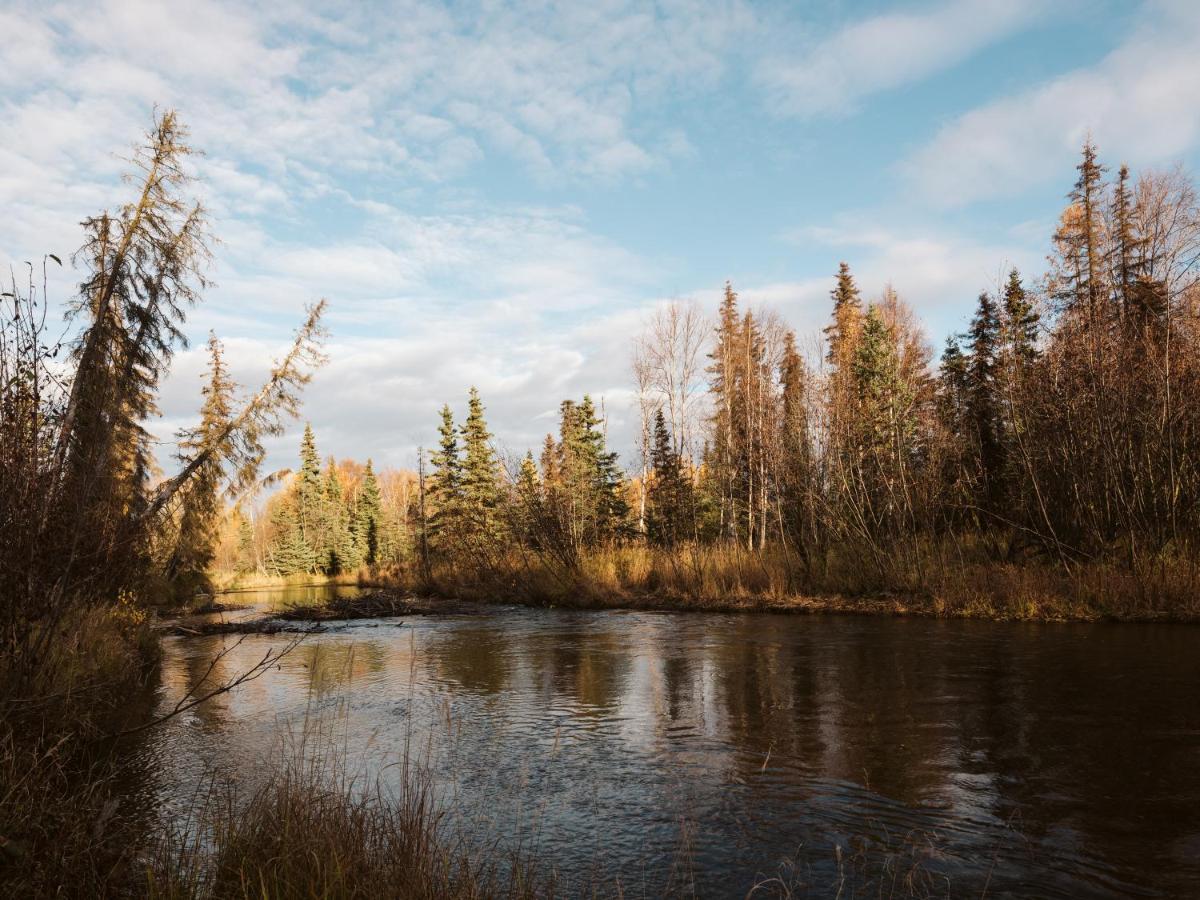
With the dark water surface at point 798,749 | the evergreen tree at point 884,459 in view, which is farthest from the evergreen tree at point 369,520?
the dark water surface at point 798,749

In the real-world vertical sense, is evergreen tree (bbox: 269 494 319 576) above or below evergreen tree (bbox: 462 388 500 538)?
below

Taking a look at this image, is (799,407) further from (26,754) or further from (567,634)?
(26,754)

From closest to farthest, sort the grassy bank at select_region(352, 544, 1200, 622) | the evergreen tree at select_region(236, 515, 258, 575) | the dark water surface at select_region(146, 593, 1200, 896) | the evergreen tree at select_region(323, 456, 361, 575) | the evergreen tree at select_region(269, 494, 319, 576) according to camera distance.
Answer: the dark water surface at select_region(146, 593, 1200, 896) → the grassy bank at select_region(352, 544, 1200, 622) → the evergreen tree at select_region(323, 456, 361, 575) → the evergreen tree at select_region(269, 494, 319, 576) → the evergreen tree at select_region(236, 515, 258, 575)

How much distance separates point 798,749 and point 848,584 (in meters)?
14.1

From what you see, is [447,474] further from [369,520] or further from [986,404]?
[986,404]

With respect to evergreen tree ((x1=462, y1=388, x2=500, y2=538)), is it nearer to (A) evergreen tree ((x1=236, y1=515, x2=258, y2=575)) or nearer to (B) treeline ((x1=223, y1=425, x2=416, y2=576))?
(B) treeline ((x1=223, y1=425, x2=416, y2=576))

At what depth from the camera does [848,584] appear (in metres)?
21.4

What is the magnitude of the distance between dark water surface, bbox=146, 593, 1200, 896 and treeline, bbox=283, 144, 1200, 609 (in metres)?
4.07

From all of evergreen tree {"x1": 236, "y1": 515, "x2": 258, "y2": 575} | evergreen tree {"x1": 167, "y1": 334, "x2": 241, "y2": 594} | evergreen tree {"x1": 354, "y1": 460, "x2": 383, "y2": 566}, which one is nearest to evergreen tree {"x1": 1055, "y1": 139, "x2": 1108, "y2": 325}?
evergreen tree {"x1": 167, "y1": 334, "x2": 241, "y2": 594}

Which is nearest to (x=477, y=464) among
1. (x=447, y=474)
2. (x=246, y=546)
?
(x=447, y=474)

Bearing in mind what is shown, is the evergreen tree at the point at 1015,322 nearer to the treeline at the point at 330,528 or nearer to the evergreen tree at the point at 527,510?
the evergreen tree at the point at 527,510

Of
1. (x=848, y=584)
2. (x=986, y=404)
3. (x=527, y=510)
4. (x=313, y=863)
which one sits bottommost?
(x=848, y=584)

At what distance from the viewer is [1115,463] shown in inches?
695

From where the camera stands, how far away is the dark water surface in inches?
216
